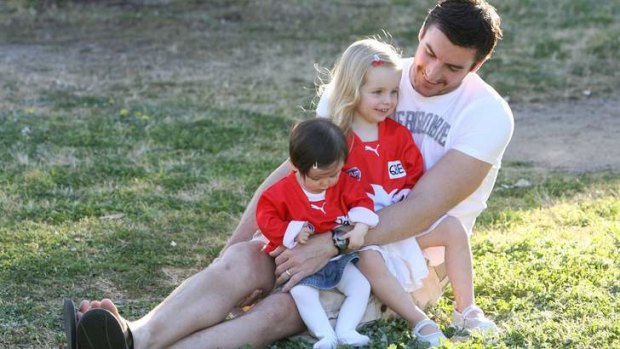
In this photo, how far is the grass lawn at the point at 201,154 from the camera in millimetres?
5070

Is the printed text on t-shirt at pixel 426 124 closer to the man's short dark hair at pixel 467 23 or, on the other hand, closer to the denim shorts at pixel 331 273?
the man's short dark hair at pixel 467 23

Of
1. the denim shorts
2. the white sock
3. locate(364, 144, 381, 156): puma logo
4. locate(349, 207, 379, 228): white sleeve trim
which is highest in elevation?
locate(364, 144, 381, 156): puma logo

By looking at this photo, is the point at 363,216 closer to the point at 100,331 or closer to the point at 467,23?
the point at 467,23

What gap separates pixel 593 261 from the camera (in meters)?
5.30

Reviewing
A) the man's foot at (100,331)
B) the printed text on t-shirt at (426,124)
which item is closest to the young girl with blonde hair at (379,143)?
the printed text on t-shirt at (426,124)

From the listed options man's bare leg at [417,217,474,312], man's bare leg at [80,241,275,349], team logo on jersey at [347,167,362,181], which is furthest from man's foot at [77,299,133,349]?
man's bare leg at [417,217,474,312]

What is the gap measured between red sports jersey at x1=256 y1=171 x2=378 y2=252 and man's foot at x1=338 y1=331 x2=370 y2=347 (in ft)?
1.42

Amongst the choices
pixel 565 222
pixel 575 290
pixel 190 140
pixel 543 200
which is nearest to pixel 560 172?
pixel 543 200

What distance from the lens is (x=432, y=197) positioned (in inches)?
174

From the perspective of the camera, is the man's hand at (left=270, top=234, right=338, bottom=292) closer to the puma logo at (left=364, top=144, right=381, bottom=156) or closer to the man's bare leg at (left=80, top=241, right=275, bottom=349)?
the man's bare leg at (left=80, top=241, right=275, bottom=349)

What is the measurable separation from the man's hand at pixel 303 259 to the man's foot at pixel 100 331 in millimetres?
709

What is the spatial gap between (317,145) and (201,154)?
13.5 ft

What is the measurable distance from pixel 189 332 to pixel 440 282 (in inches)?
48.3

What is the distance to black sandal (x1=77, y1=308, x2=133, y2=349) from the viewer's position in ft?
12.7
